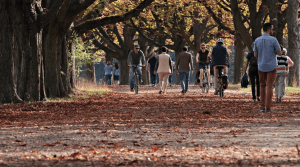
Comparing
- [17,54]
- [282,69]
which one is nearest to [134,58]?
[17,54]

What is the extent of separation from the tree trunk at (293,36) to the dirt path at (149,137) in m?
12.9

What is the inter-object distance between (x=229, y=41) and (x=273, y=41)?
32.1m

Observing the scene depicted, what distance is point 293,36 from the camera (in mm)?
23766

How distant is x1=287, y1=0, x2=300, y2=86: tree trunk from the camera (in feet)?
76.1

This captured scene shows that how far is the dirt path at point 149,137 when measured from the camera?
5.11 metres

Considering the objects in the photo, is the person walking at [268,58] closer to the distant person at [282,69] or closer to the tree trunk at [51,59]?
the distant person at [282,69]

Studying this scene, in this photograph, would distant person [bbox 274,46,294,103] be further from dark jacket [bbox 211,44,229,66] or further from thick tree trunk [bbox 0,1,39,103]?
thick tree trunk [bbox 0,1,39,103]

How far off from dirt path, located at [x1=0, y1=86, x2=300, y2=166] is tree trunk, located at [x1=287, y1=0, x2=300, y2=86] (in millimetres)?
12877

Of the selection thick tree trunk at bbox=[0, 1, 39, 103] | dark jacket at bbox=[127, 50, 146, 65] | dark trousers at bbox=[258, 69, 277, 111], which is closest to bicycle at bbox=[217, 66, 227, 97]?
dark jacket at bbox=[127, 50, 146, 65]

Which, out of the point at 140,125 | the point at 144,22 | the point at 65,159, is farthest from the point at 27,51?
the point at 144,22

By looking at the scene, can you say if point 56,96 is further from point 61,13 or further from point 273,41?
point 273,41

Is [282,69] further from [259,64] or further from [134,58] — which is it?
[134,58]

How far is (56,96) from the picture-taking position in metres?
15.5

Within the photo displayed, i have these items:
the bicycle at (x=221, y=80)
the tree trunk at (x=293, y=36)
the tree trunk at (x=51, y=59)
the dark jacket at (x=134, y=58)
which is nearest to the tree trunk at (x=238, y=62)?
the tree trunk at (x=293, y=36)
